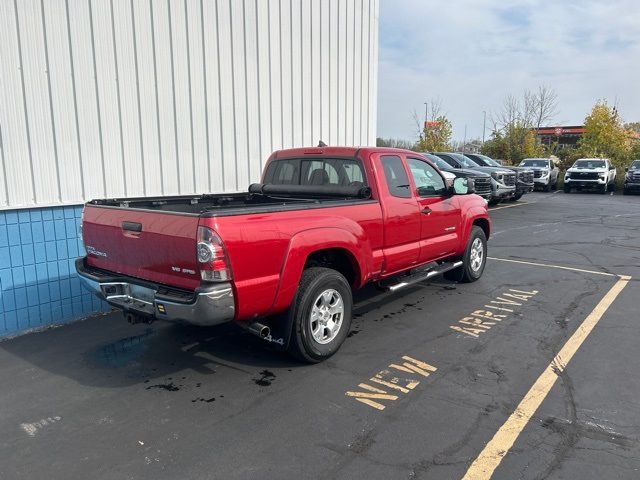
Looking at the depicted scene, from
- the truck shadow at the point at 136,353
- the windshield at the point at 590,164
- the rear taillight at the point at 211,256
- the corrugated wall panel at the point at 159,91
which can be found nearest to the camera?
the rear taillight at the point at 211,256

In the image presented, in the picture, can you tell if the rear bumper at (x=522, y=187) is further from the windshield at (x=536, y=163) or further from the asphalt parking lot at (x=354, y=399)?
the asphalt parking lot at (x=354, y=399)

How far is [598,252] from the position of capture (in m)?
9.89

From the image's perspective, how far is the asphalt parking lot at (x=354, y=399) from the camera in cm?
305

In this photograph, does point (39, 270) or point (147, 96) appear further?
point (147, 96)

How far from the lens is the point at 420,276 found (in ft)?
19.1

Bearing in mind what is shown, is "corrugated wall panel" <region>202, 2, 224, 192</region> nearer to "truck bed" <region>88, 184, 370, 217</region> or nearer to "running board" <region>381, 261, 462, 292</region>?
"truck bed" <region>88, 184, 370, 217</region>

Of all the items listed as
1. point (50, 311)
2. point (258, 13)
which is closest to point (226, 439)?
point (50, 311)

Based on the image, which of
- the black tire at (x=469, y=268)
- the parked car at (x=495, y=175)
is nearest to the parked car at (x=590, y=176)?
the parked car at (x=495, y=175)

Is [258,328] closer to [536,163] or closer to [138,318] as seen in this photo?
[138,318]

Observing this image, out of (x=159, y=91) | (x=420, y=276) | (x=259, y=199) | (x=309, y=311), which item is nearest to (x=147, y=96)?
(x=159, y=91)

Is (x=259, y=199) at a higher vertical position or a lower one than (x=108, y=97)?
lower

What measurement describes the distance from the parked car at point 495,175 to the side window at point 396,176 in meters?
13.7

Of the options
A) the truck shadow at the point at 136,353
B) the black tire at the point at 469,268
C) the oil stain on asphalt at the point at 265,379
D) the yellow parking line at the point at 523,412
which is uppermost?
→ the black tire at the point at 469,268

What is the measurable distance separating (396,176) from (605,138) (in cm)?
3791
